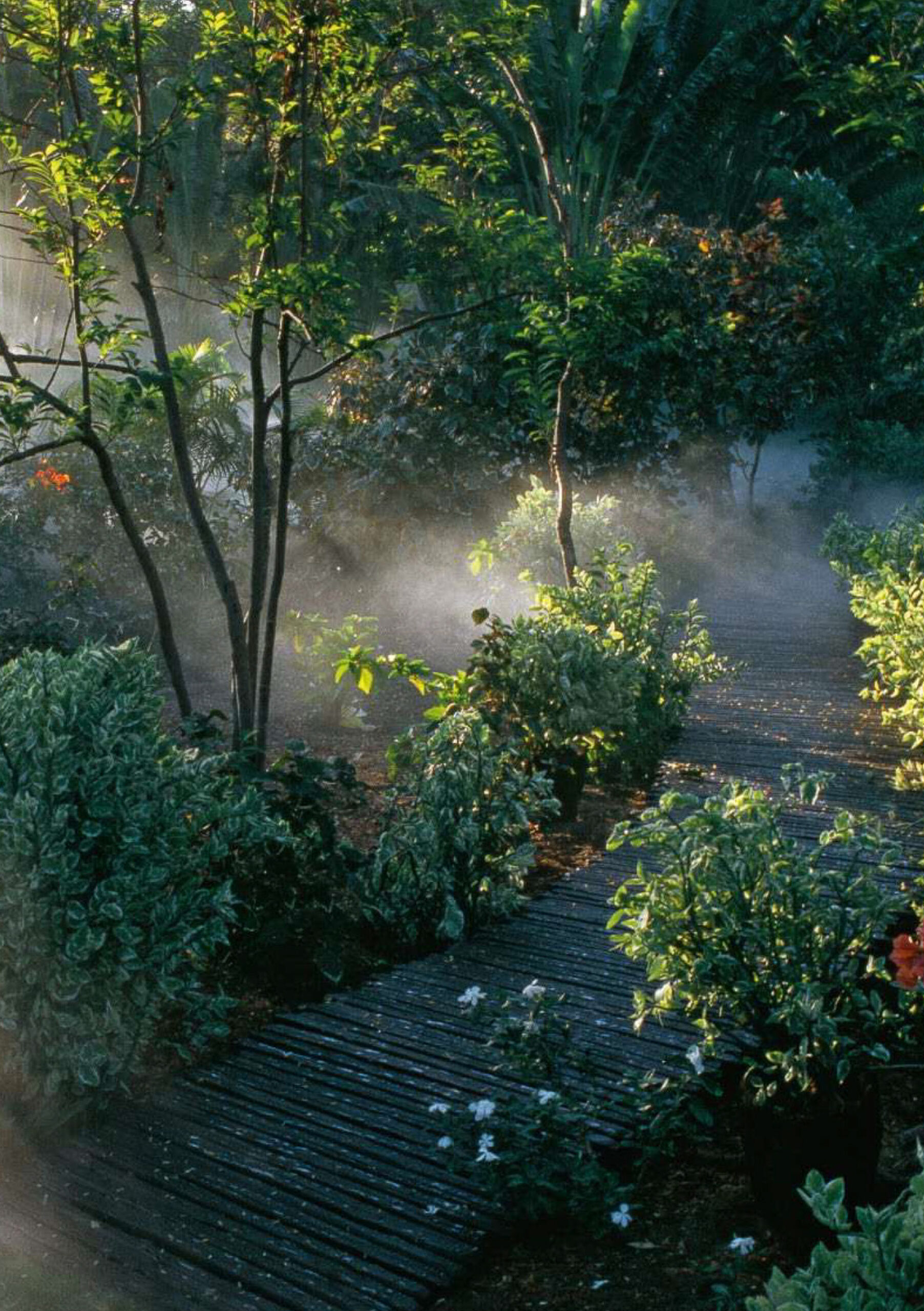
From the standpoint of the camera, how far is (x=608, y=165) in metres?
19.8

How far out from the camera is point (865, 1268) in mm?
1898

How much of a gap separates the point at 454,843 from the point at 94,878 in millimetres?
1568

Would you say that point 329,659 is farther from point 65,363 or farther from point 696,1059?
point 696,1059

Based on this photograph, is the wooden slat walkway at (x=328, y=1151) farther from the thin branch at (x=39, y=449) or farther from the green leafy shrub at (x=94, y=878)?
the thin branch at (x=39, y=449)

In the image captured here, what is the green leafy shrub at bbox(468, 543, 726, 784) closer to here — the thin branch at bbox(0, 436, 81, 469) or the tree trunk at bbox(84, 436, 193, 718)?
the tree trunk at bbox(84, 436, 193, 718)

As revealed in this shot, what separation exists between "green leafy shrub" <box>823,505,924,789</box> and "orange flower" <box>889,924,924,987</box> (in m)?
3.61

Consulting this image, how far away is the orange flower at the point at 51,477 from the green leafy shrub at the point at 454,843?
16.9 feet

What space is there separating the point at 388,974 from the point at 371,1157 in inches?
48.0

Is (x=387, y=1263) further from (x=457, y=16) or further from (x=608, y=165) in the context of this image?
(x=608, y=165)

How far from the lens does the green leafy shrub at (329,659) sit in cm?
880

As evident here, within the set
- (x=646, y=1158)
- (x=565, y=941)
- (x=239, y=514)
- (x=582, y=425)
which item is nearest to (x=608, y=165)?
(x=582, y=425)

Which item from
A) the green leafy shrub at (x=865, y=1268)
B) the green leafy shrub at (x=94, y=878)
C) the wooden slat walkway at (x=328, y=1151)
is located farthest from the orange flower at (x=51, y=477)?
the green leafy shrub at (x=865, y=1268)

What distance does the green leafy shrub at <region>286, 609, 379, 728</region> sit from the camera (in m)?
8.80

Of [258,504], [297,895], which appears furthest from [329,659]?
[297,895]
